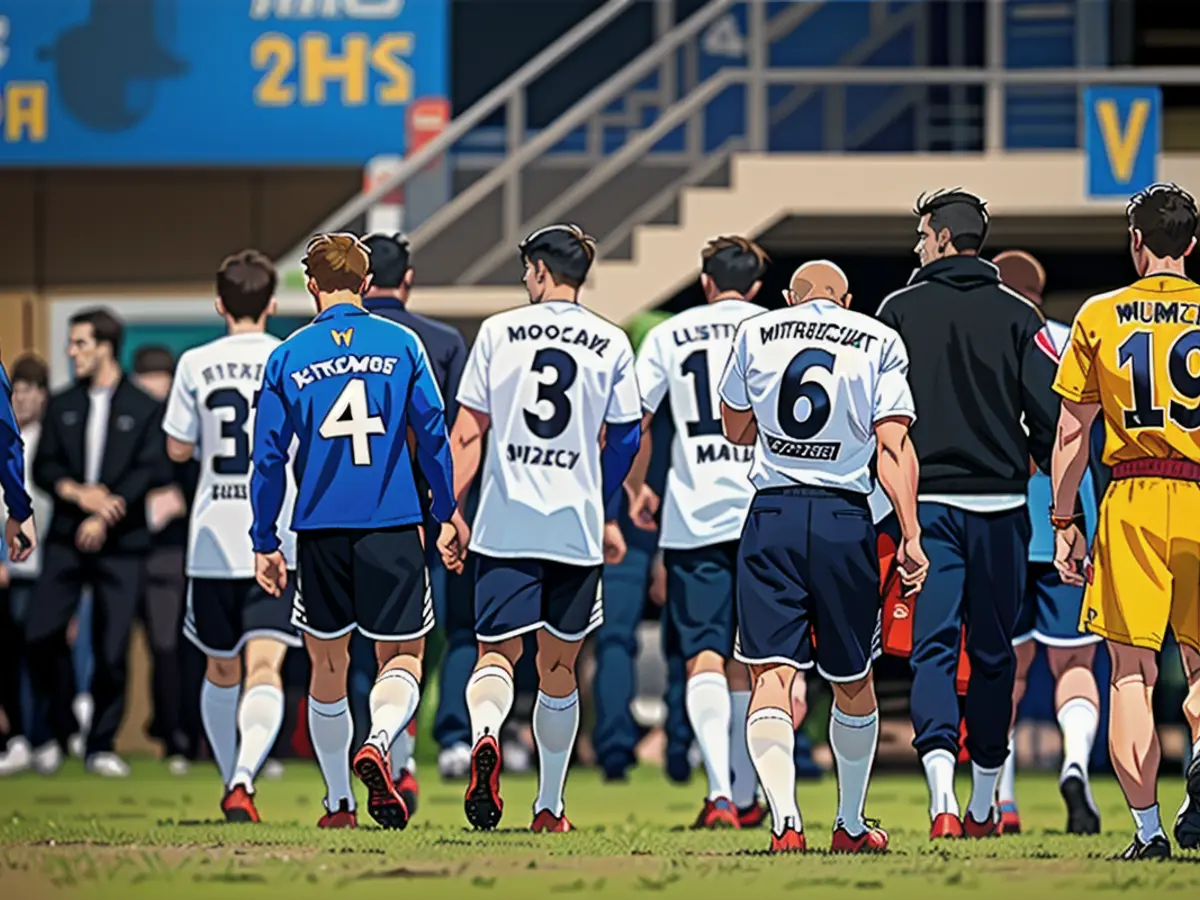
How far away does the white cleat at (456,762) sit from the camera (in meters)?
11.6

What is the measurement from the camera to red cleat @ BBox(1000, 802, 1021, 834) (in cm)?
905

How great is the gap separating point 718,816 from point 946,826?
108 cm

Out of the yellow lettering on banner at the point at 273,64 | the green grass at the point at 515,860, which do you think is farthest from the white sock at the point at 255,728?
the yellow lettering on banner at the point at 273,64

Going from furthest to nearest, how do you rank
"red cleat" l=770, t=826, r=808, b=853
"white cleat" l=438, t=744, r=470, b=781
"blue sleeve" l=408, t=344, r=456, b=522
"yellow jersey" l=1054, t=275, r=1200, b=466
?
Result: 1. "white cleat" l=438, t=744, r=470, b=781
2. "blue sleeve" l=408, t=344, r=456, b=522
3. "red cleat" l=770, t=826, r=808, b=853
4. "yellow jersey" l=1054, t=275, r=1200, b=466

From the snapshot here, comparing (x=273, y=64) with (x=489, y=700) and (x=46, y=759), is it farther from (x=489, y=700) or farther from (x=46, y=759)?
(x=489, y=700)

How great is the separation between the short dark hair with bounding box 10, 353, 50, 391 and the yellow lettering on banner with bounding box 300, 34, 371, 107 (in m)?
2.88

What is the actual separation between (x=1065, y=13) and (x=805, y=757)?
5.56 metres

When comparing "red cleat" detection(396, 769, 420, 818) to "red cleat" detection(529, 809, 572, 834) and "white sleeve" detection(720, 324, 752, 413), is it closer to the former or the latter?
"red cleat" detection(529, 809, 572, 834)

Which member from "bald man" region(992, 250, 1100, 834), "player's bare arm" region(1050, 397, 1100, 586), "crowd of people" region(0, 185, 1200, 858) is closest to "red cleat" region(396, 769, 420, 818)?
"crowd of people" region(0, 185, 1200, 858)

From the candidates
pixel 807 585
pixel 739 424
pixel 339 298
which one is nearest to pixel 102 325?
pixel 339 298

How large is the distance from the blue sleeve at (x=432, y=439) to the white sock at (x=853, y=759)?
1.49 meters

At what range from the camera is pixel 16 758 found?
12.6 meters

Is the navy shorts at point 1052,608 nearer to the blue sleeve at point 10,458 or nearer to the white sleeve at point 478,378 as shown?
the white sleeve at point 478,378

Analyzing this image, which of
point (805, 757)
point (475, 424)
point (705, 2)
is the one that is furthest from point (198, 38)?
point (475, 424)
